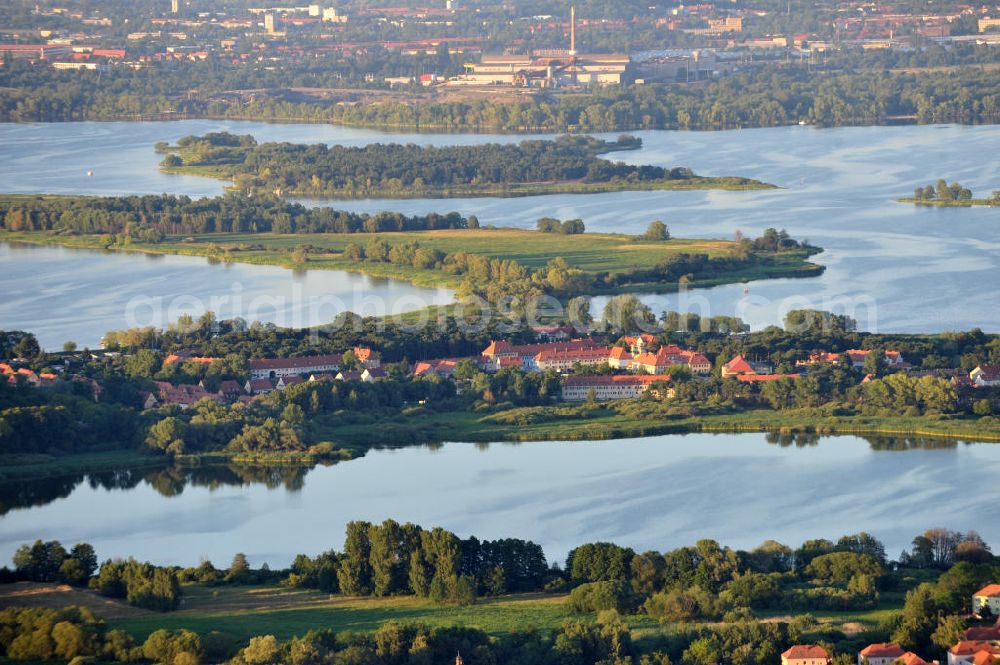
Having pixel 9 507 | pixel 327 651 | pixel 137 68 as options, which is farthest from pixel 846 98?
pixel 327 651

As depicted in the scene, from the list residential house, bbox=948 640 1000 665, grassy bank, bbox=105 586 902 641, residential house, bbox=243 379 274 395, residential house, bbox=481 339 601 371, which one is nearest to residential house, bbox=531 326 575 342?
residential house, bbox=481 339 601 371

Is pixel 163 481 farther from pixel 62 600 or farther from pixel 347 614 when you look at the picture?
pixel 347 614

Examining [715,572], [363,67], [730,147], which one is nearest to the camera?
[715,572]

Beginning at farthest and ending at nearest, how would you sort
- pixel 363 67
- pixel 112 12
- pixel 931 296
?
pixel 112 12 < pixel 363 67 < pixel 931 296

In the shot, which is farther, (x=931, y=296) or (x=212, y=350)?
(x=931, y=296)

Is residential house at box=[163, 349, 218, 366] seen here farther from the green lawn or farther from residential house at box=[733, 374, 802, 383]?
the green lawn

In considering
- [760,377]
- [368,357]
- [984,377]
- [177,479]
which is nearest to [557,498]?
[177,479]

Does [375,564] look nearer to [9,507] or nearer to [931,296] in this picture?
[9,507]

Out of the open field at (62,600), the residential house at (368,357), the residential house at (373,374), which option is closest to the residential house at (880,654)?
the open field at (62,600)
